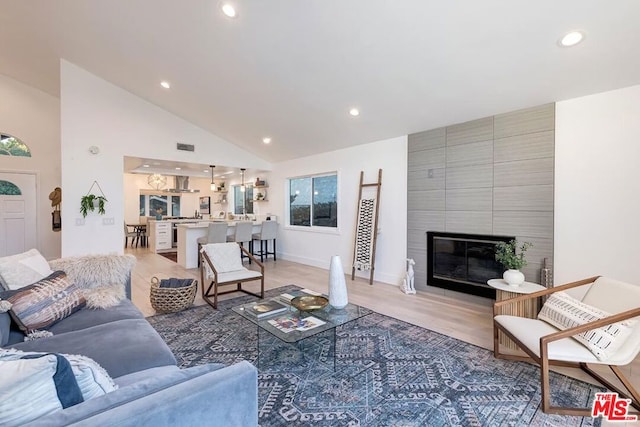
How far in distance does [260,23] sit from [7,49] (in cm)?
472

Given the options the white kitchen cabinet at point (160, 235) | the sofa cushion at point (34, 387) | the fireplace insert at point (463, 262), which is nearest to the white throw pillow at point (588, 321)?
the fireplace insert at point (463, 262)

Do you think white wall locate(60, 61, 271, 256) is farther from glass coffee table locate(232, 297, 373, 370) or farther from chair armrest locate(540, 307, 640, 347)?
chair armrest locate(540, 307, 640, 347)

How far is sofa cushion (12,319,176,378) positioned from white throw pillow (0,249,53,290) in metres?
0.56

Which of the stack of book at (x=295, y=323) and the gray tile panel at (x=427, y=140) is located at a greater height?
the gray tile panel at (x=427, y=140)

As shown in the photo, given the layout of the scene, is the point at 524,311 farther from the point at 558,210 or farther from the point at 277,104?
the point at 277,104

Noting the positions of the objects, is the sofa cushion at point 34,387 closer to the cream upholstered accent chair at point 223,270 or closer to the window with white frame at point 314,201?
the cream upholstered accent chair at point 223,270

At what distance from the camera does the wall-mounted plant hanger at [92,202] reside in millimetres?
4770

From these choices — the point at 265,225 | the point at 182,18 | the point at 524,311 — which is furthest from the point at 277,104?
the point at 524,311

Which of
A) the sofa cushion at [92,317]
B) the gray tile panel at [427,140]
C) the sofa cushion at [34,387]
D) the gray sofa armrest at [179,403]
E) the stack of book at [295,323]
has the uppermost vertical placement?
the gray tile panel at [427,140]

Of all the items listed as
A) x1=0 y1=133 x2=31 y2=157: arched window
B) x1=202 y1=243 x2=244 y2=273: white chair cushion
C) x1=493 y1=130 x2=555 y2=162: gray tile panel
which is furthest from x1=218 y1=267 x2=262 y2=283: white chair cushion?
x1=0 y1=133 x2=31 y2=157: arched window

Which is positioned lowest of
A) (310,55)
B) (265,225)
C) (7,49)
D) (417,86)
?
(265,225)

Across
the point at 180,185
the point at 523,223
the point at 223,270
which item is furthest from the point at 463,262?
the point at 180,185

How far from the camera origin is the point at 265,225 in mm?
6812

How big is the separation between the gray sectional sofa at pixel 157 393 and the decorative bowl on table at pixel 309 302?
1.14 meters
